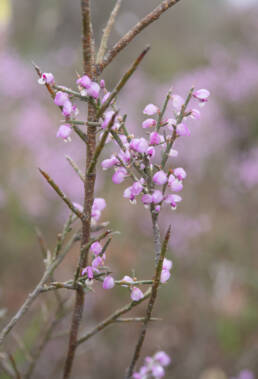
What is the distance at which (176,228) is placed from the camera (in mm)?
4852

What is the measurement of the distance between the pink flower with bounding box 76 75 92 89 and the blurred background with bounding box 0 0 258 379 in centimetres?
118

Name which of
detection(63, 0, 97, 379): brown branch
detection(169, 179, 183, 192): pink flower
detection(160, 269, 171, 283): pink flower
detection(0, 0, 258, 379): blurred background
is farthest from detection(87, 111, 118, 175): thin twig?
detection(0, 0, 258, 379): blurred background

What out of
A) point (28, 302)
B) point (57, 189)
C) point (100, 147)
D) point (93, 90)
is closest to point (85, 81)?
point (93, 90)

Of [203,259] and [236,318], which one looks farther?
[203,259]

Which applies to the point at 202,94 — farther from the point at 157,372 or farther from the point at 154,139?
the point at 157,372

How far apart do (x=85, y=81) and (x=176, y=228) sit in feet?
13.5

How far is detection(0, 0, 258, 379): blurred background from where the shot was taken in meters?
3.73

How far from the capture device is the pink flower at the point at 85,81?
854 millimetres

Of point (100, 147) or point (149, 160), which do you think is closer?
point (100, 147)

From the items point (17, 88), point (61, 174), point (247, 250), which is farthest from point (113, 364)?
point (17, 88)

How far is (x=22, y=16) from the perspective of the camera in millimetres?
14055

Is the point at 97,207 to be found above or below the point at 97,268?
above

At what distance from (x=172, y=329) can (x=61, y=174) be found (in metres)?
2.69

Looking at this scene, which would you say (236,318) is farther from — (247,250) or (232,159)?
(232,159)
